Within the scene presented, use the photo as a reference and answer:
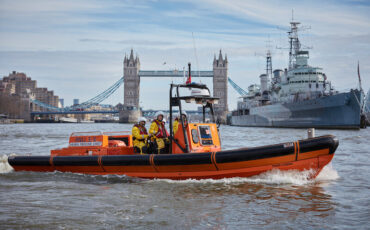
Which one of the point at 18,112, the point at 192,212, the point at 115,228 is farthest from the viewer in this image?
the point at 18,112

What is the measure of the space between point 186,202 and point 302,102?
37.8 metres

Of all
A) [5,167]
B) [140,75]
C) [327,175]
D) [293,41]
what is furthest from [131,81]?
[327,175]

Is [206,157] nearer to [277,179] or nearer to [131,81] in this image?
[277,179]

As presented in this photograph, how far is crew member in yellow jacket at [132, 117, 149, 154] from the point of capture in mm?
10227

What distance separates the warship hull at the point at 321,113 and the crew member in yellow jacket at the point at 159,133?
3006 centimetres

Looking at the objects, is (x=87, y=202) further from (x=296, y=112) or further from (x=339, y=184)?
(x=296, y=112)

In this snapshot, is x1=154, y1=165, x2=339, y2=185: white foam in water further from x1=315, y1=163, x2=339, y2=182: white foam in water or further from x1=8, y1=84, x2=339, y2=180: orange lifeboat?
x1=315, y1=163, x2=339, y2=182: white foam in water

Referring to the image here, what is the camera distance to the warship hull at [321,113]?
3678cm

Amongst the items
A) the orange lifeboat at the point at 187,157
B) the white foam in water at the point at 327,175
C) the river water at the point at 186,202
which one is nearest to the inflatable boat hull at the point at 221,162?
the orange lifeboat at the point at 187,157

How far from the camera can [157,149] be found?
10.1 meters

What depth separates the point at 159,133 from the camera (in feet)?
33.1

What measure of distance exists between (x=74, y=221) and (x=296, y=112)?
41.7m

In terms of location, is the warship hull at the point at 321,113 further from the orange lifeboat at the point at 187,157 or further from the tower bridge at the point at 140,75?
the tower bridge at the point at 140,75

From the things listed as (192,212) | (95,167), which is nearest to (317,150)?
(192,212)
